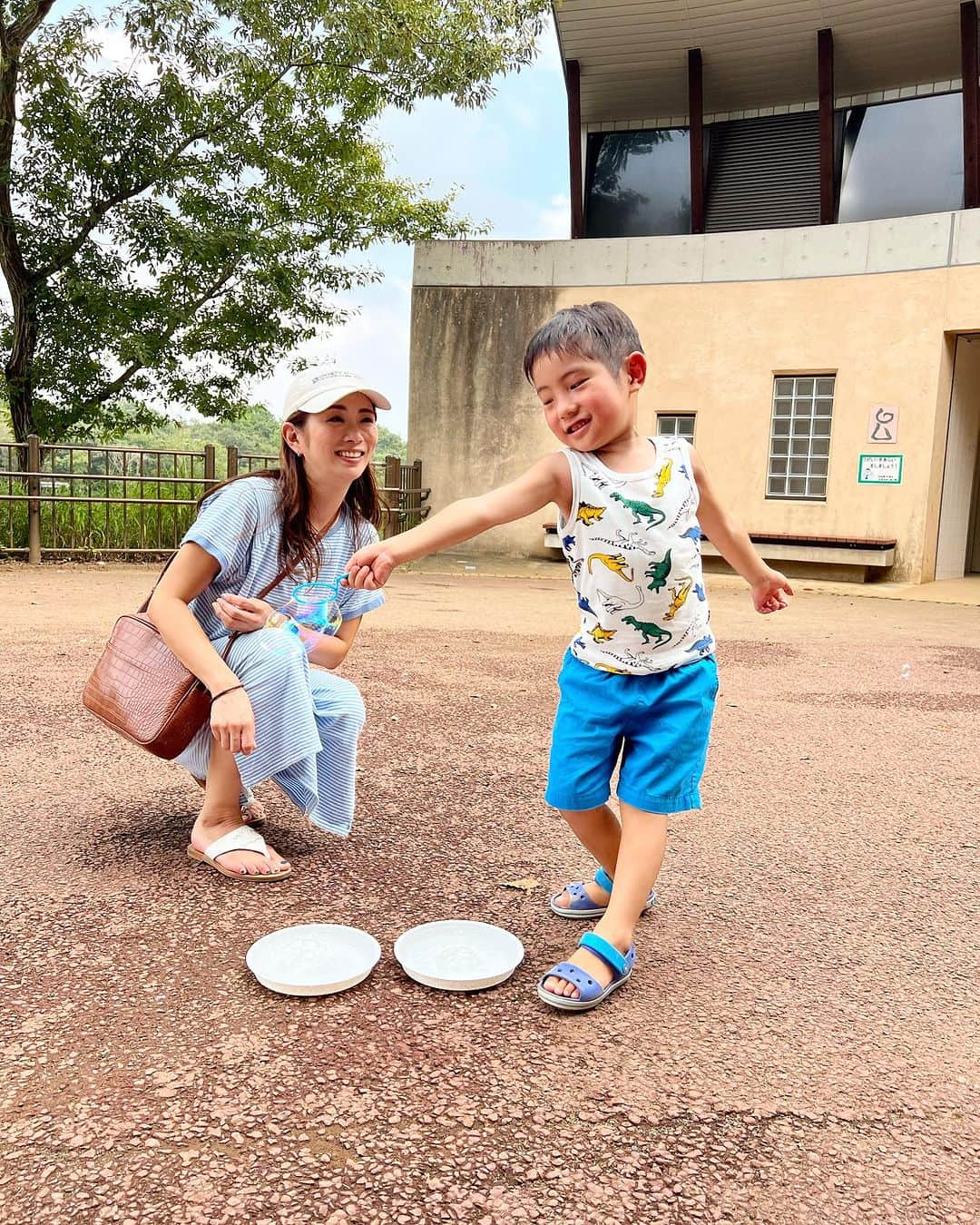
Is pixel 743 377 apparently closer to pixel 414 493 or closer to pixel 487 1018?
pixel 414 493

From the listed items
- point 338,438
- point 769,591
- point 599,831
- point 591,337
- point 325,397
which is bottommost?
point 599,831

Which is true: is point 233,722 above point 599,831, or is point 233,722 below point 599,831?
above

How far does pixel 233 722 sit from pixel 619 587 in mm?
943

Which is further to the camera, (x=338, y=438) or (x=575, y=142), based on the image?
(x=575, y=142)

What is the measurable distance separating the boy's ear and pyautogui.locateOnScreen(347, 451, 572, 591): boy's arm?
9.1 inches

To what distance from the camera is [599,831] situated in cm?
234

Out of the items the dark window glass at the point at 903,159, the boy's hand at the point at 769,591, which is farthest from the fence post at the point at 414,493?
the boy's hand at the point at 769,591

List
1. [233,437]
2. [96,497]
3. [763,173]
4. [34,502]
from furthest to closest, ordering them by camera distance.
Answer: [233,437] → [763,173] → [96,497] → [34,502]

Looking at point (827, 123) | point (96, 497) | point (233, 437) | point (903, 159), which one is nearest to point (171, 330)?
point (96, 497)

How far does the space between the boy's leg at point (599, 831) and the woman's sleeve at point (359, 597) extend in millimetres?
886

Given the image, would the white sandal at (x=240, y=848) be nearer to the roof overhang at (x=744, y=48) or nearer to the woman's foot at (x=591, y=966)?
the woman's foot at (x=591, y=966)

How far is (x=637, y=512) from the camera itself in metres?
2.16

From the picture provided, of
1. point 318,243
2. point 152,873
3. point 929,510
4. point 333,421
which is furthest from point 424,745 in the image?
point 318,243

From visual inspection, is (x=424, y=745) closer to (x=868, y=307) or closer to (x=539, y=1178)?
(x=539, y=1178)
